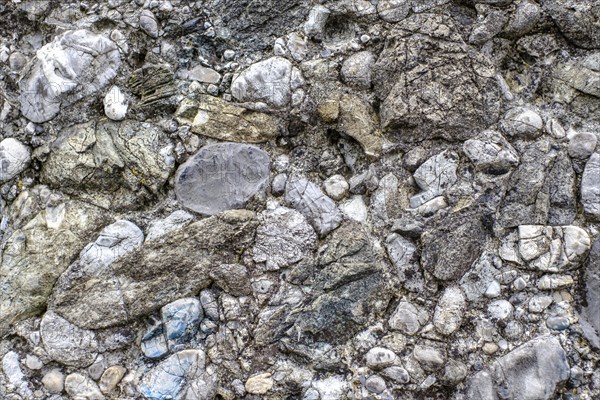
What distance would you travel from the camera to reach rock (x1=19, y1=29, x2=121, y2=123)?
1.89m

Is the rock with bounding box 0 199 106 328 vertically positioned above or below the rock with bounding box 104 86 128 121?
below

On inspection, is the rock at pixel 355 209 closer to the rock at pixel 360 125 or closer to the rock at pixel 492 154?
the rock at pixel 360 125

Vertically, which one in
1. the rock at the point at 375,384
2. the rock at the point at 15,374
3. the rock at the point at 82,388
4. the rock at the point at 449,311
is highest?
the rock at the point at 15,374

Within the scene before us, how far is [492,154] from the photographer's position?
1845mm

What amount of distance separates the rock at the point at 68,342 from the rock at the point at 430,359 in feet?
3.64

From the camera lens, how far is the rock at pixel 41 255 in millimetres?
1861

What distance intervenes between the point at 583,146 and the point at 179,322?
1.51 meters

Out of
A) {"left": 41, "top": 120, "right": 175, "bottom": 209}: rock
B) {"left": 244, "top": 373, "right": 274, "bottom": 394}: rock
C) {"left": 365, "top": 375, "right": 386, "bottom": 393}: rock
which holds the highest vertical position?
{"left": 41, "top": 120, "right": 175, "bottom": 209}: rock

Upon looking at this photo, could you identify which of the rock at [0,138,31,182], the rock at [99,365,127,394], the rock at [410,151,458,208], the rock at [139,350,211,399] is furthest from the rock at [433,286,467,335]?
the rock at [0,138,31,182]

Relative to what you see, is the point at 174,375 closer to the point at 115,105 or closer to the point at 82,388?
the point at 82,388

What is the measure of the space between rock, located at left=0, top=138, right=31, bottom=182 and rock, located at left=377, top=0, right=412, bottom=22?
1.36 meters

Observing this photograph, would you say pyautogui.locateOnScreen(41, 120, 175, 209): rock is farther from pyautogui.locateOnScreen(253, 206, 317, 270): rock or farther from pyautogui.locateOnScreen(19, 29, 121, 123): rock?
pyautogui.locateOnScreen(253, 206, 317, 270): rock

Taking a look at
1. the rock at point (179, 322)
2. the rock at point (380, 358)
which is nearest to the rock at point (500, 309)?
the rock at point (380, 358)

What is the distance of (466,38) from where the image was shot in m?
1.89
